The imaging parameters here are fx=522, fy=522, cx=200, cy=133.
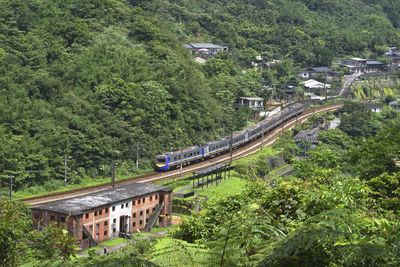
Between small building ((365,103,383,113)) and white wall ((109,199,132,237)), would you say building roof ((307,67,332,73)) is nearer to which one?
small building ((365,103,383,113))

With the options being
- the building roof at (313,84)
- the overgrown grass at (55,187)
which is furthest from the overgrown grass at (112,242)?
the building roof at (313,84)

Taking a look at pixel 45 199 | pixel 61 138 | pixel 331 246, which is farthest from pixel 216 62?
pixel 331 246

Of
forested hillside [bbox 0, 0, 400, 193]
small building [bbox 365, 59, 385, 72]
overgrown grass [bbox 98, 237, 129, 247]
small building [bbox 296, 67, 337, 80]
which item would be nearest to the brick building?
overgrown grass [bbox 98, 237, 129, 247]

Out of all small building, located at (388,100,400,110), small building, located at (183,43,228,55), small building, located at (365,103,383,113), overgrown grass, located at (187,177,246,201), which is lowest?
small building, located at (388,100,400,110)

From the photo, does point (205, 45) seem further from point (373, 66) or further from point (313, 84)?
point (373, 66)

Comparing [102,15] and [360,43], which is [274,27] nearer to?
[360,43]

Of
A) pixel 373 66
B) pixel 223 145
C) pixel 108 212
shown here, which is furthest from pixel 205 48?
pixel 108 212
